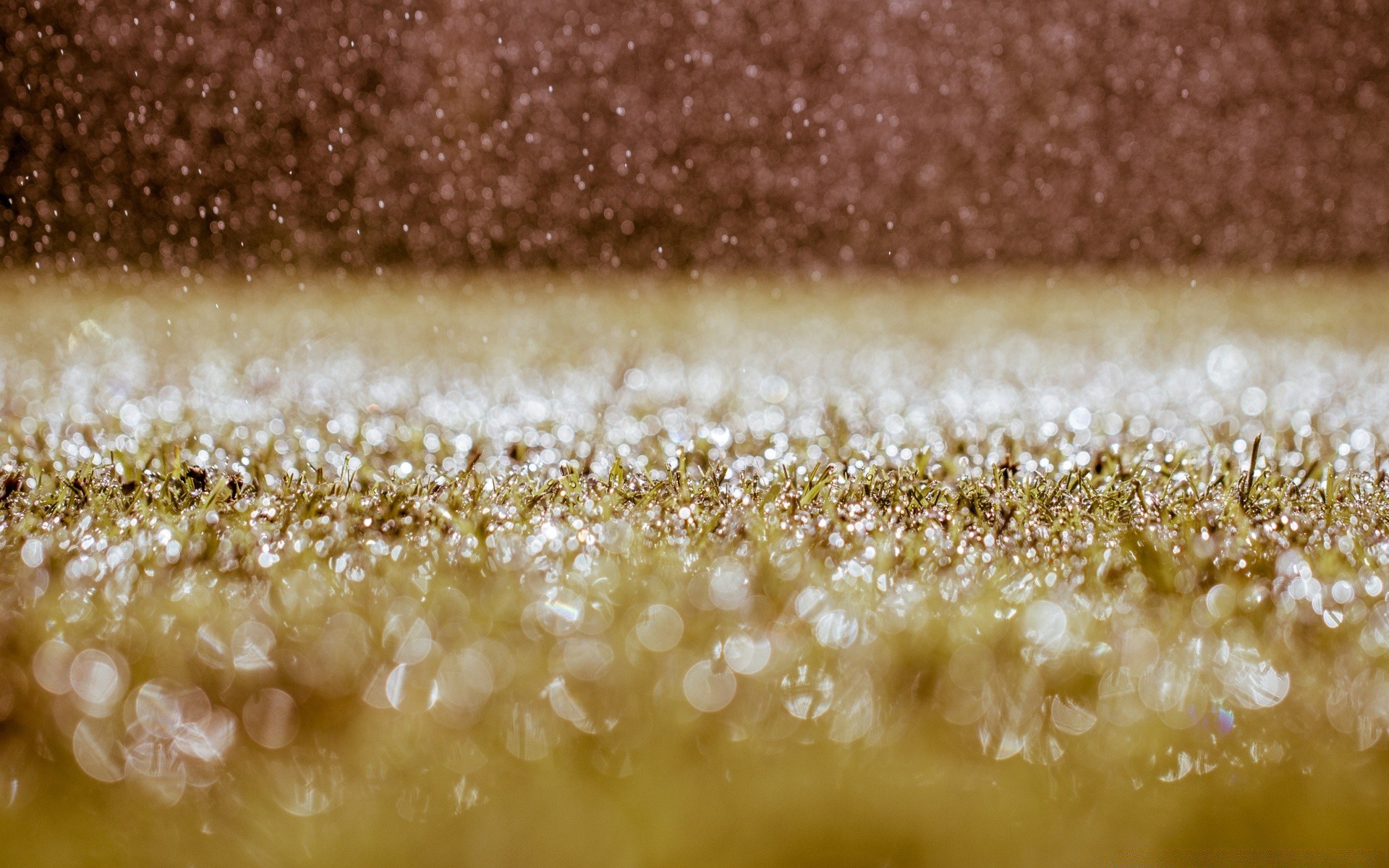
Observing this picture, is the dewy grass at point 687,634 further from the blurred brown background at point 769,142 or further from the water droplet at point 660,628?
the blurred brown background at point 769,142

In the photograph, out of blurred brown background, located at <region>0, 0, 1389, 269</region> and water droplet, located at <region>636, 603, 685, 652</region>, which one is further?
blurred brown background, located at <region>0, 0, 1389, 269</region>

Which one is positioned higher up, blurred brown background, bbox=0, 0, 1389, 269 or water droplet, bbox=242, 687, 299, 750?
water droplet, bbox=242, 687, 299, 750

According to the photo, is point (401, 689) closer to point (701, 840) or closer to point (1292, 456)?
point (701, 840)

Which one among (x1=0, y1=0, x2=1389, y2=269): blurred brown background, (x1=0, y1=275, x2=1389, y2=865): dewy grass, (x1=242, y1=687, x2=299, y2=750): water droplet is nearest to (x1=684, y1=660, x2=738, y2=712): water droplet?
(x1=0, y1=275, x2=1389, y2=865): dewy grass

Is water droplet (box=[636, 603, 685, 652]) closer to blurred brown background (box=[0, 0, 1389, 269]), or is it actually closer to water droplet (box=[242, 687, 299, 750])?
water droplet (box=[242, 687, 299, 750])

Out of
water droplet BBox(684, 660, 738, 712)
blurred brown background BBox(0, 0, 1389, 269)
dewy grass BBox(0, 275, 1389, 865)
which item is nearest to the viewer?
dewy grass BBox(0, 275, 1389, 865)

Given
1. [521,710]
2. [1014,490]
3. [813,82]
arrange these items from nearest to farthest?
[521,710]
[1014,490]
[813,82]

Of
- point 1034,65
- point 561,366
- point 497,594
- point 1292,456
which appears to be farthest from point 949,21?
point 497,594
